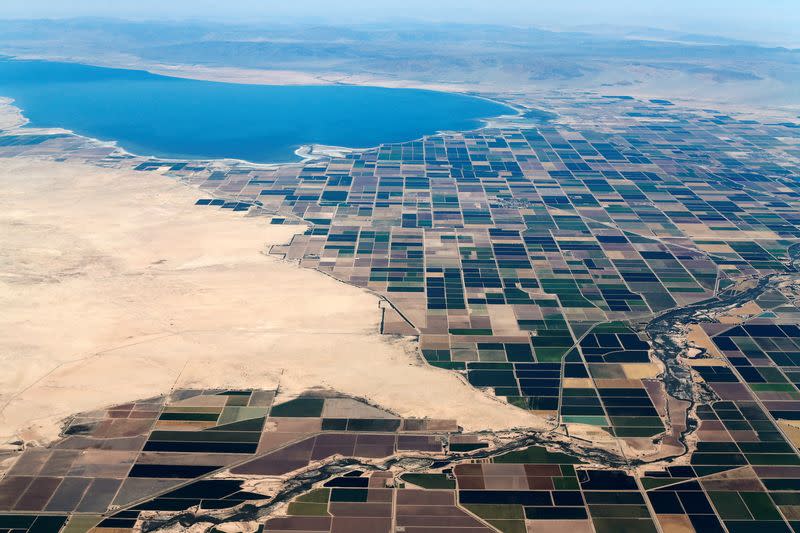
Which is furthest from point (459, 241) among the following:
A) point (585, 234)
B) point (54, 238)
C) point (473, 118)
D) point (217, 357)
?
point (473, 118)

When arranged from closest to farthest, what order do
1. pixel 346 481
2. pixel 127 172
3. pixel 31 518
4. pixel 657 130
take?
1. pixel 31 518
2. pixel 346 481
3. pixel 127 172
4. pixel 657 130

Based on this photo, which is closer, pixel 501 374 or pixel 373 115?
pixel 501 374

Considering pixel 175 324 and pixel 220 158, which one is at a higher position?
pixel 220 158

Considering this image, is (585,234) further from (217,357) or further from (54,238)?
(54,238)

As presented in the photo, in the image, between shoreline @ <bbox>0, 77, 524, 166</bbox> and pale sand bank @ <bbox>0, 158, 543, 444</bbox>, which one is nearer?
pale sand bank @ <bbox>0, 158, 543, 444</bbox>

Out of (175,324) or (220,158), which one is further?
(220,158)

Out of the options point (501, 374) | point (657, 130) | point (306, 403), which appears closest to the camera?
point (306, 403)

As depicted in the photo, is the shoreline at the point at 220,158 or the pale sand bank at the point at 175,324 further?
the shoreline at the point at 220,158
